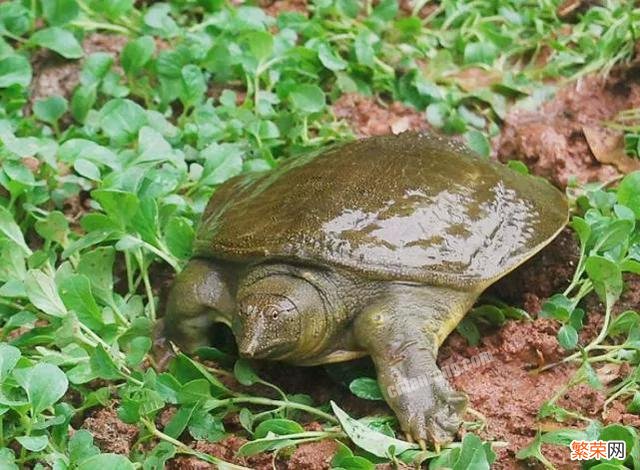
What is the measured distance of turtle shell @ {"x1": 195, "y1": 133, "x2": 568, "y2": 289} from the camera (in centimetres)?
255

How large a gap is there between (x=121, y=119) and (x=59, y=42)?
0.64m

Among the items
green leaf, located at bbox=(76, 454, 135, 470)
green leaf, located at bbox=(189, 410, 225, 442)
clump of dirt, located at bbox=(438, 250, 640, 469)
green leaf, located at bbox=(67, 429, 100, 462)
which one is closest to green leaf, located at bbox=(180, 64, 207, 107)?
clump of dirt, located at bbox=(438, 250, 640, 469)

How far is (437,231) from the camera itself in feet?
8.53

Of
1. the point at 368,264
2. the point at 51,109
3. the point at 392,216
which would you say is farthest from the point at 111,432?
the point at 51,109

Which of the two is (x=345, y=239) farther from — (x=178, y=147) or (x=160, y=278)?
(x=178, y=147)

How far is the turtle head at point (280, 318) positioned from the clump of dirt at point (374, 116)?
1.23 meters

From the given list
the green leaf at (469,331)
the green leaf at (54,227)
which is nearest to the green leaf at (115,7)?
the green leaf at (54,227)

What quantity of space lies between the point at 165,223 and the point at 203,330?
40cm

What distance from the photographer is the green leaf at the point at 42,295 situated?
266 cm

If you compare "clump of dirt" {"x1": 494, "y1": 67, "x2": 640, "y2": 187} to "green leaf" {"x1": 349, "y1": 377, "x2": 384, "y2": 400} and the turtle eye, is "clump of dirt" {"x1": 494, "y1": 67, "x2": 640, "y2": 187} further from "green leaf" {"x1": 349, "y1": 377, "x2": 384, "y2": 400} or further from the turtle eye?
the turtle eye

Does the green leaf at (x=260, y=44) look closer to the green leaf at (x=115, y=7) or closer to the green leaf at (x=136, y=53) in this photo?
the green leaf at (x=136, y=53)

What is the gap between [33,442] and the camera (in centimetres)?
232

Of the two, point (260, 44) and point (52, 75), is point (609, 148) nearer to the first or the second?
point (260, 44)

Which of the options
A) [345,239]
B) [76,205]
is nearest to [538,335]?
[345,239]
